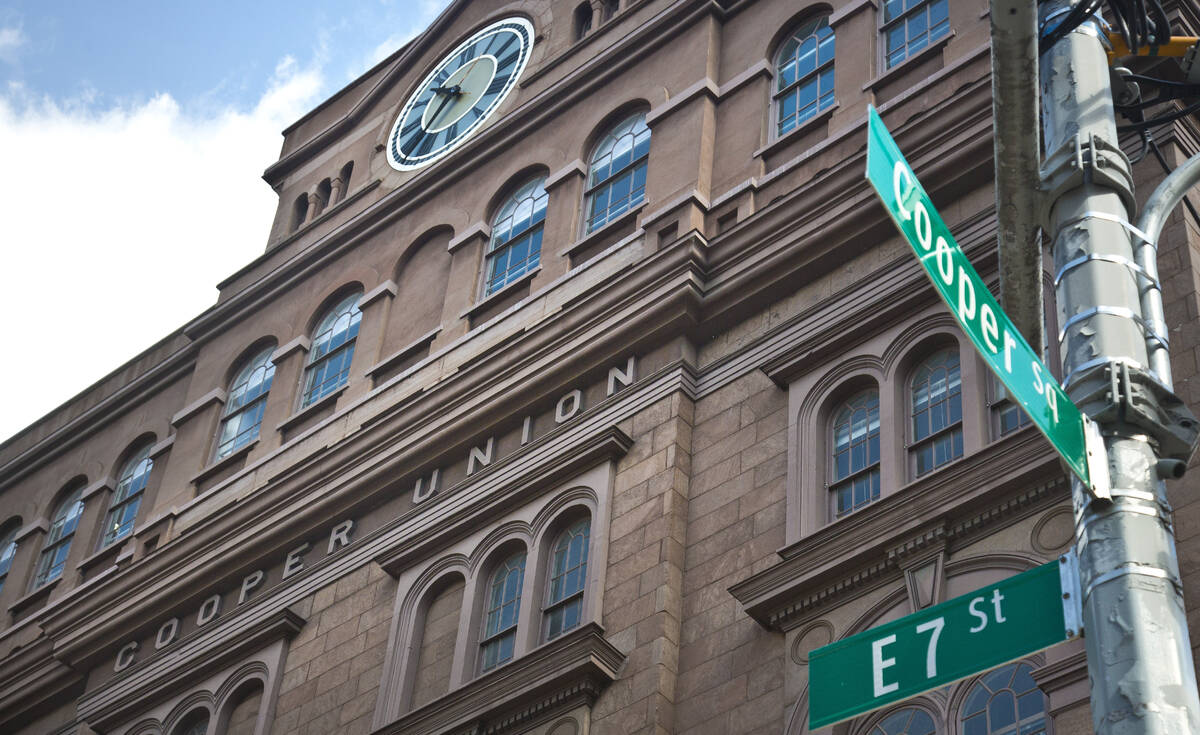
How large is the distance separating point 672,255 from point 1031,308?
41.1 ft

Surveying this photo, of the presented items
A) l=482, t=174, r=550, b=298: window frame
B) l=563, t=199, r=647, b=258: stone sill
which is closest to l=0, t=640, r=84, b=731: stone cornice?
l=482, t=174, r=550, b=298: window frame

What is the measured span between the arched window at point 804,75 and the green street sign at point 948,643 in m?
14.7

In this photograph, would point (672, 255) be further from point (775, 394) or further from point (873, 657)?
point (873, 657)

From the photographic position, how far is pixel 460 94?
28422mm

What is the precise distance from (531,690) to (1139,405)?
11.1 m

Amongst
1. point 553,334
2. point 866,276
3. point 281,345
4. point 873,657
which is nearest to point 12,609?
point 281,345

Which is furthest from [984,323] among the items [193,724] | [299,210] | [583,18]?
[299,210]

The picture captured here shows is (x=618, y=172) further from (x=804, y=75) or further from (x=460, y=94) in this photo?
(x=460, y=94)

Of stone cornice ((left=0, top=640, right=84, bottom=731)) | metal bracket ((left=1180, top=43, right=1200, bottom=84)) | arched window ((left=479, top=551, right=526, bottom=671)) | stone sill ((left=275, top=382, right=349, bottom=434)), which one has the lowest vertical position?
metal bracket ((left=1180, top=43, right=1200, bottom=84))

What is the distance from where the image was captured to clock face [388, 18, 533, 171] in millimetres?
27578

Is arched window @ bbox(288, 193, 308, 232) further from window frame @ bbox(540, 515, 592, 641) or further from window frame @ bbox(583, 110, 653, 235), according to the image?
window frame @ bbox(540, 515, 592, 641)

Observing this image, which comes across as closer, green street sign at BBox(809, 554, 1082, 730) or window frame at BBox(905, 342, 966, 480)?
green street sign at BBox(809, 554, 1082, 730)

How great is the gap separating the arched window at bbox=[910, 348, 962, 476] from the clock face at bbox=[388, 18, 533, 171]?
1150 cm

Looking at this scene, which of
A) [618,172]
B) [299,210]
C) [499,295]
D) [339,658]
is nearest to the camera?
[339,658]
